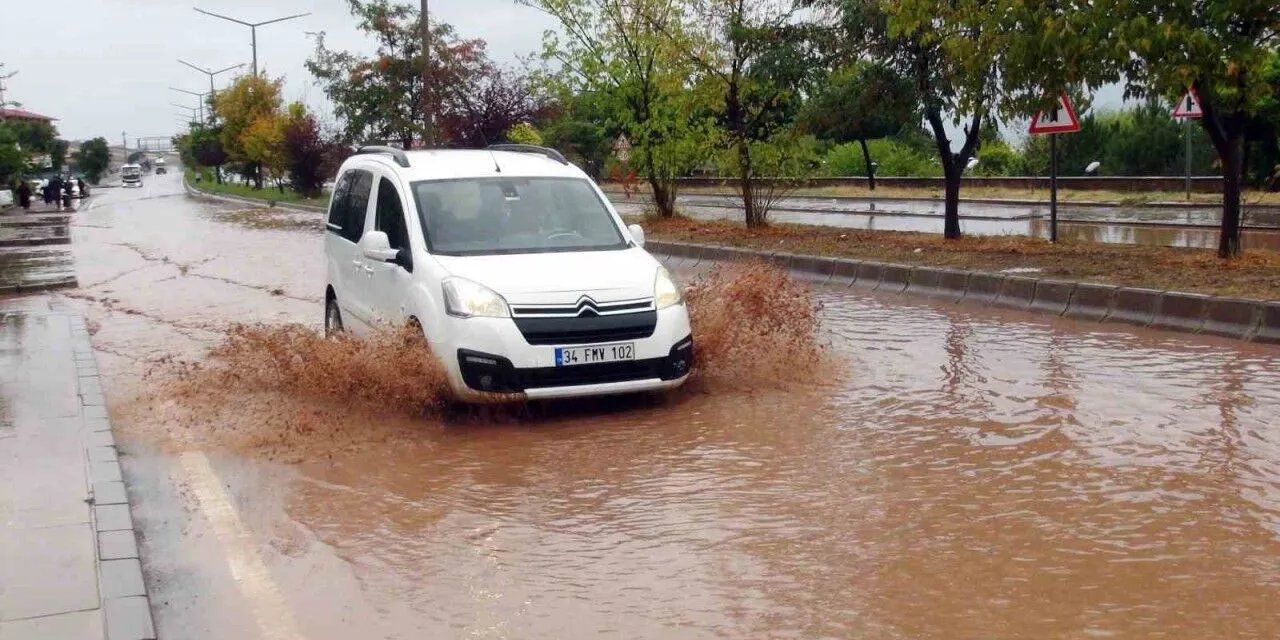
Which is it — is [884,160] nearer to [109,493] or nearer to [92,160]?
[109,493]

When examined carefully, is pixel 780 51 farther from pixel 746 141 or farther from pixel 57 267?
pixel 57 267

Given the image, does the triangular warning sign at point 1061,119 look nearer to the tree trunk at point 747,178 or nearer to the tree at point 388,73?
the tree trunk at point 747,178

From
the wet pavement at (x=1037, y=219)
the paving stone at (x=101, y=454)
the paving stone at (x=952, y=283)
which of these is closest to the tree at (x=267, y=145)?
the wet pavement at (x=1037, y=219)

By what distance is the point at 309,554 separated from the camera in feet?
18.4

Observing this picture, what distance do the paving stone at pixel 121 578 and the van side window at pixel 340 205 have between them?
18.2 feet

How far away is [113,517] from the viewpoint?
5.77m

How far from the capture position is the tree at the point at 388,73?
126 feet

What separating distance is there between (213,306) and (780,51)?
10.7 meters

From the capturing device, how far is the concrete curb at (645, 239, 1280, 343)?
10578 mm

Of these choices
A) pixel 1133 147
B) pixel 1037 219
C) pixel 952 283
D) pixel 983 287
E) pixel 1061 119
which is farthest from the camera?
pixel 1133 147

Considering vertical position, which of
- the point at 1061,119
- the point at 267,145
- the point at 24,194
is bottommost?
the point at 24,194

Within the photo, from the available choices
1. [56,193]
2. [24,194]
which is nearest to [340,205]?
[24,194]

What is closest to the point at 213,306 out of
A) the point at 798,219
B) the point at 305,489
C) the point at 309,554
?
the point at 305,489

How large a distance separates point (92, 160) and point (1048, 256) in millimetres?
133769
